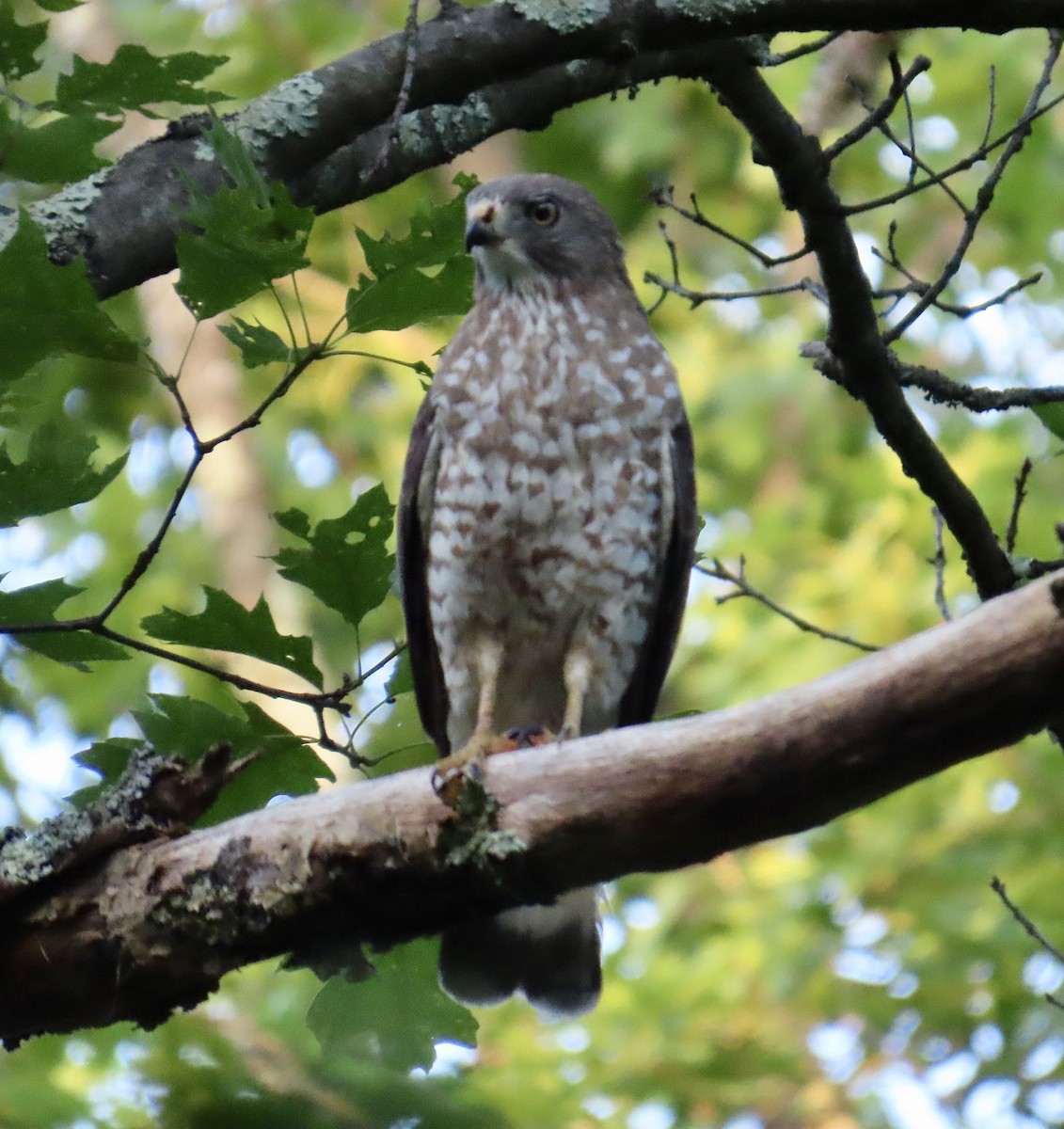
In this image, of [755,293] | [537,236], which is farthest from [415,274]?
[537,236]

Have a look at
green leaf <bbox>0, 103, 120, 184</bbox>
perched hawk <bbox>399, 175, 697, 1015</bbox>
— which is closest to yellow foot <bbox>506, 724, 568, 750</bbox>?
perched hawk <bbox>399, 175, 697, 1015</bbox>

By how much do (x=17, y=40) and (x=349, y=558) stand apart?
3.64ft

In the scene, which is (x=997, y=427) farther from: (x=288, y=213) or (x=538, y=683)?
(x=288, y=213)

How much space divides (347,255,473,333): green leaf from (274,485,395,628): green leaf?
0.39m

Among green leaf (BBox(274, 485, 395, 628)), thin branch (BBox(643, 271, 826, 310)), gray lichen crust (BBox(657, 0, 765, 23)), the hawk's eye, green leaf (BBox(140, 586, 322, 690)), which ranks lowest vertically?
green leaf (BBox(140, 586, 322, 690))

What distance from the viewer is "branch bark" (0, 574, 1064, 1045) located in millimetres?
2131

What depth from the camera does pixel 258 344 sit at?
2674 millimetres

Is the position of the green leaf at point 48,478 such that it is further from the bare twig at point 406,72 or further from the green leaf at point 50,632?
the bare twig at point 406,72

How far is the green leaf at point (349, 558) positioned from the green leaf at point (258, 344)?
35 centimetres

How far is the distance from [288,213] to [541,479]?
4.79ft

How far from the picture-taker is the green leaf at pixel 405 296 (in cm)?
259

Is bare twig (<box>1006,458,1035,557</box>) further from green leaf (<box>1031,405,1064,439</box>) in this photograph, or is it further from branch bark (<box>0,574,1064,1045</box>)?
branch bark (<box>0,574,1064,1045</box>)

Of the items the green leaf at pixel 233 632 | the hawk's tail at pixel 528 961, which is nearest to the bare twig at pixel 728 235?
the green leaf at pixel 233 632

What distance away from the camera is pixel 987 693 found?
2.10 m
